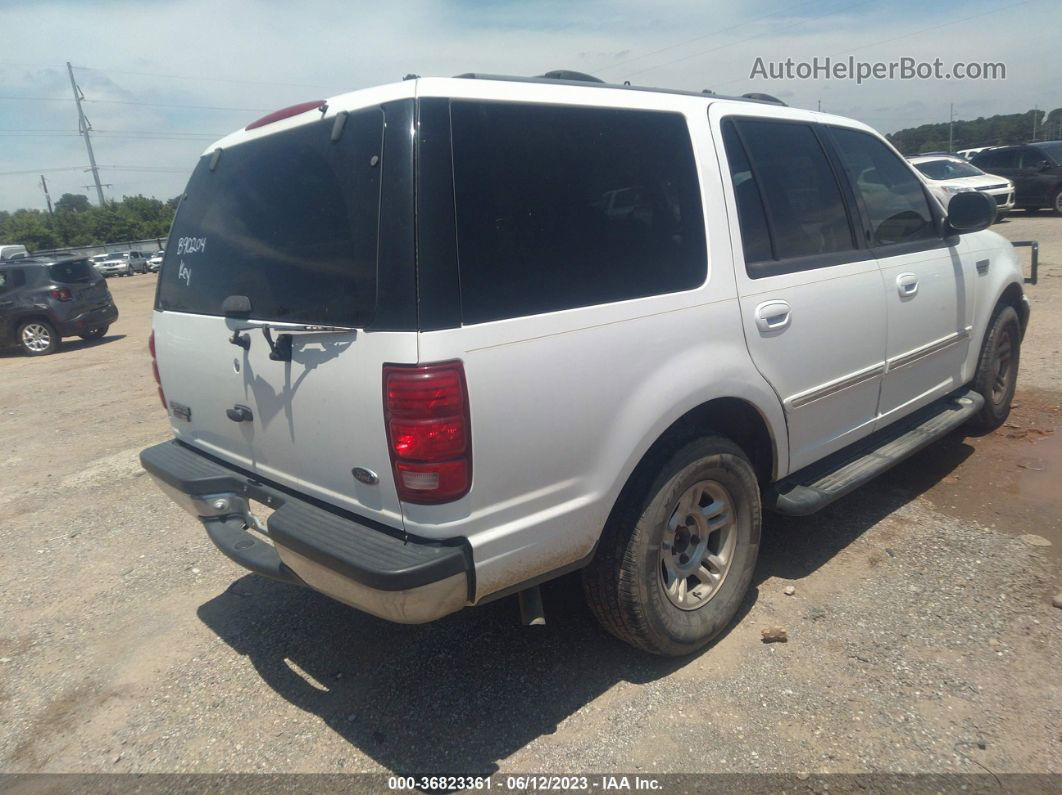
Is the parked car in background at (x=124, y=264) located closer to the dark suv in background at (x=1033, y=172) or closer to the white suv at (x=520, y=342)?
the dark suv in background at (x=1033, y=172)

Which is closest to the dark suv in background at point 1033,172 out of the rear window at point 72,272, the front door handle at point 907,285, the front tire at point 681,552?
the front door handle at point 907,285

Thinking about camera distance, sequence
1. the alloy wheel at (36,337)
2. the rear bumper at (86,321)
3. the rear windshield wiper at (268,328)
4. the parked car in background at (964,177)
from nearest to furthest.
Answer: the rear windshield wiper at (268,328)
the alloy wheel at (36,337)
the rear bumper at (86,321)
the parked car in background at (964,177)

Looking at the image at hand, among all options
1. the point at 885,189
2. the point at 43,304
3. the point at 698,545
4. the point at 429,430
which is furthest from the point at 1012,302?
the point at 43,304

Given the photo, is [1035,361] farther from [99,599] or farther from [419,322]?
[99,599]

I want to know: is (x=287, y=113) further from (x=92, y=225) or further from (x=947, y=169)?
(x=92, y=225)

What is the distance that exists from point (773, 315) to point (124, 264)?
49318 millimetres

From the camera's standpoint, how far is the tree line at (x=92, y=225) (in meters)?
62.5

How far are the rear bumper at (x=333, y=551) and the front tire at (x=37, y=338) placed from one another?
1237 centimetres

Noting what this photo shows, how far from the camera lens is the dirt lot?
2.62m

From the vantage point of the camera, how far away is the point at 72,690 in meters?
3.17

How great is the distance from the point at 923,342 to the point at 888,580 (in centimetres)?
134

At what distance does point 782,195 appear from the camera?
3350 mm

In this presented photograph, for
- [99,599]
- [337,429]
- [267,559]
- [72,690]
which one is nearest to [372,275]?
[337,429]

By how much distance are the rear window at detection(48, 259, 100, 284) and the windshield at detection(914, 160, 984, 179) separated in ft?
59.3
